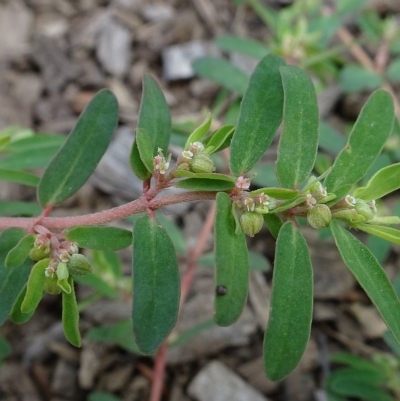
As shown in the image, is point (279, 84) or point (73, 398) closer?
point (279, 84)

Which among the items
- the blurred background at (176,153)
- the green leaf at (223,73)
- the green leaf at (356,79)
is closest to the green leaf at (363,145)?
the blurred background at (176,153)

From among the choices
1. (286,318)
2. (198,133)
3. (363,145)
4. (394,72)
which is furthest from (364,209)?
(394,72)

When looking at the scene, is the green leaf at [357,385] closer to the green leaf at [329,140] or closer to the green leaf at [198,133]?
the green leaf at [329,140]

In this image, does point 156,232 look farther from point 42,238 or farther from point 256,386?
point 256,386

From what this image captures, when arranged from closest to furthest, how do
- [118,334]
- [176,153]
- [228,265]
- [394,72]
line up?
[228,265]
[118,334]
[176,153]
[394,72]

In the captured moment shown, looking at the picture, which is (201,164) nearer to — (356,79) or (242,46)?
(242,46)

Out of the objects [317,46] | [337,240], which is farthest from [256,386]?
[317,46]

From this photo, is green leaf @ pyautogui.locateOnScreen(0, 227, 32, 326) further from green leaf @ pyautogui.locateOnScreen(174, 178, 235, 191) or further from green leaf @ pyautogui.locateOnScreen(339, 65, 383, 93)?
green leaf @ pyautogui.locateOnScreen(339, 65, 383, 93)
